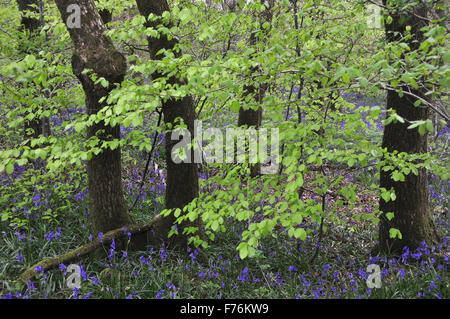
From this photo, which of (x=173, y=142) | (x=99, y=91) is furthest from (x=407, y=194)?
(x=99, y=91)

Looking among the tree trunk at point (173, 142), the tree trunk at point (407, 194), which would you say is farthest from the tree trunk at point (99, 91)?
the tree trunk at point (407, 194)

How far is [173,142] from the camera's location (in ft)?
12.9

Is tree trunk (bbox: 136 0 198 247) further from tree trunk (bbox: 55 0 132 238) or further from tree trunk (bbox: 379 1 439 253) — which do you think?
tree trunk (bbox: 379 1 439 253)

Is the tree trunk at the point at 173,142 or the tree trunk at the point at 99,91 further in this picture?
the tree trunk at the point at 173,142

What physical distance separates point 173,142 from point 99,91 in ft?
3.27

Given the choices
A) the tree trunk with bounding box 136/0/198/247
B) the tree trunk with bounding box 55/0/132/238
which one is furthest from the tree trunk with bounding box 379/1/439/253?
the tree trunk with bounding box 55/0/132/238

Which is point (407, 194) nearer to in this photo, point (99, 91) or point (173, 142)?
point (173, 142)

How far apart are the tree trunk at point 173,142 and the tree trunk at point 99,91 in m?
0.48

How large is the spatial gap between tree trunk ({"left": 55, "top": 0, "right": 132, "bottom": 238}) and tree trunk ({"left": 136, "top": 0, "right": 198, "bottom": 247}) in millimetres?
479

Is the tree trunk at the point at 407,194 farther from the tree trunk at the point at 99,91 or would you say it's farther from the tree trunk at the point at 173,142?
the tree trunk at the point at 99,91

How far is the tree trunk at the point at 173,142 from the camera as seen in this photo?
363 cm

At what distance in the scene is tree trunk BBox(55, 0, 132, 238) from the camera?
10.9 ft

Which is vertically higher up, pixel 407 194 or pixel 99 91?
pixel 99 91
